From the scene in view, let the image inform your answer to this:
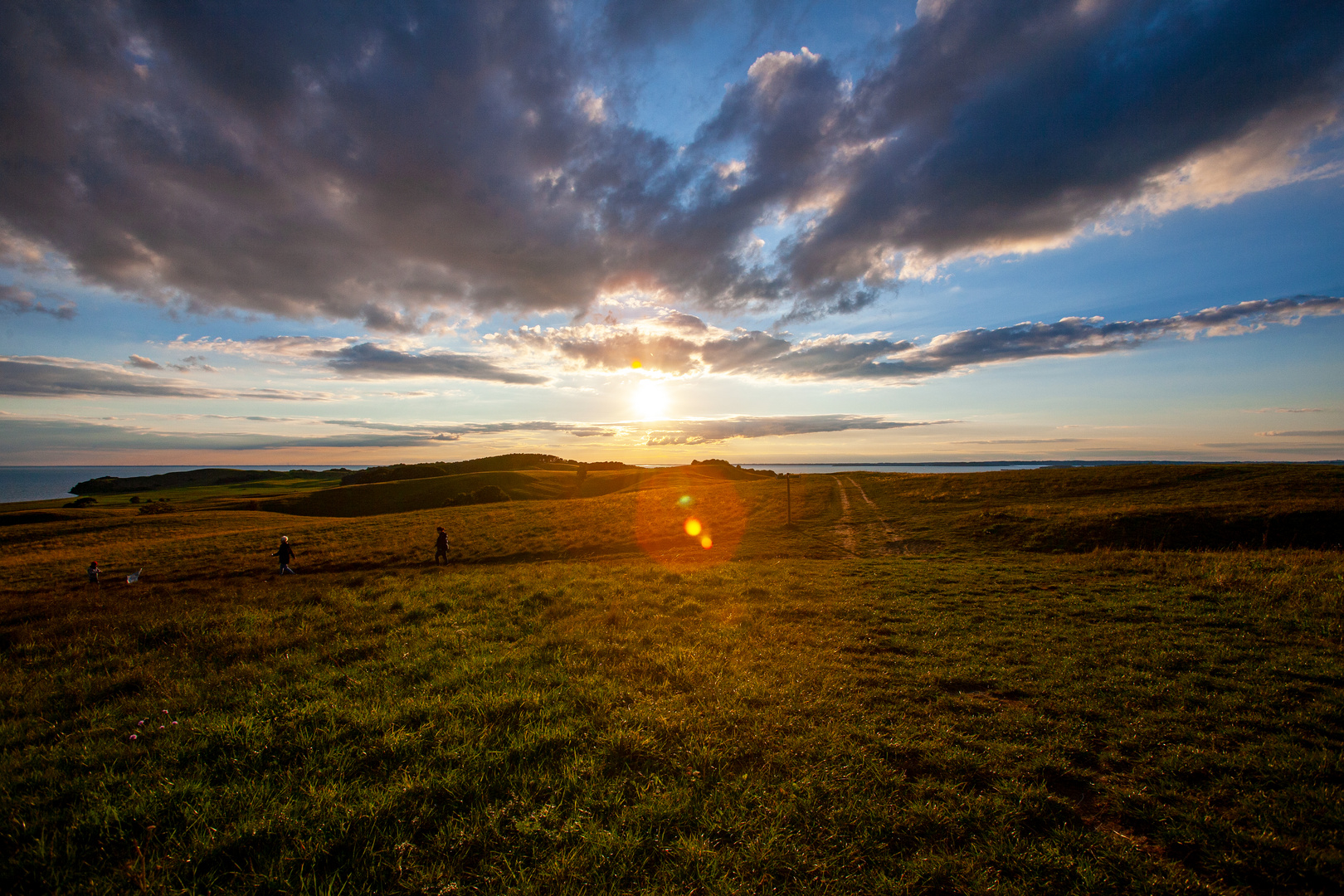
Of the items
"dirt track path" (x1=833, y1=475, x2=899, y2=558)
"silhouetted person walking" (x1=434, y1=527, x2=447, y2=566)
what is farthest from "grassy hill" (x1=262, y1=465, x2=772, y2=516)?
"silhouetted person walking" (x1=434, y1=527, x2=447, y2=566)

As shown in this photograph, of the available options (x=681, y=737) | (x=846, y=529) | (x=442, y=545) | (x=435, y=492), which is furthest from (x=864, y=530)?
(x=435, y=492)

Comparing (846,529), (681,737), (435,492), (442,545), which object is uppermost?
(681,737)

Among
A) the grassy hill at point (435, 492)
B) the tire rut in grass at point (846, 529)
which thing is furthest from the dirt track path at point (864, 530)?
the grassy hill at point (435, 492)

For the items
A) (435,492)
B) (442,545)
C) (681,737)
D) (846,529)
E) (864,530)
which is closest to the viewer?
(681,737)

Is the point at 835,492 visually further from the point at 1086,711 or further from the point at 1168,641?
the point at 1086,711

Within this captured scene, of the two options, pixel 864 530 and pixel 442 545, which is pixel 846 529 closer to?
pixel 864 530

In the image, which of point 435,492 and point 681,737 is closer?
point 681,737

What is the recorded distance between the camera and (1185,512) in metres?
29.6

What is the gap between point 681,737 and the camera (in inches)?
278

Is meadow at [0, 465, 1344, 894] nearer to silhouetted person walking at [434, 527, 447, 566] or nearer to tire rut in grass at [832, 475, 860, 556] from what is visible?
silhouetted person walking at [434, 527, 447, 566]

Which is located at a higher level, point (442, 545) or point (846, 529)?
point (442, 545)

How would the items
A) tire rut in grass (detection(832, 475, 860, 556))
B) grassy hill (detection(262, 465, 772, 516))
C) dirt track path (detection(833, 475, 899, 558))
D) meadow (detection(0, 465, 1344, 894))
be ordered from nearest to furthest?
meadow (detection(0, 465, 1344, 894))
dirt track path (detection(833, 475, 899, 558))
tire rut in grass (detection(832, 475, 860, 556))
grassy hill (detection(262, 465, 772, 516))

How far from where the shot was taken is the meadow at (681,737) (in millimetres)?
4832

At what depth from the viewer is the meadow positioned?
15.9 feet
